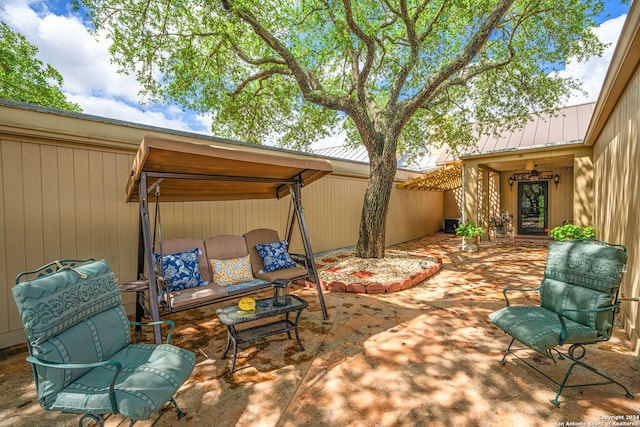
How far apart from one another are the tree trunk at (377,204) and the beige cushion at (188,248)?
12.6ft

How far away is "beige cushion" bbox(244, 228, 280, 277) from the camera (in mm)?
4527

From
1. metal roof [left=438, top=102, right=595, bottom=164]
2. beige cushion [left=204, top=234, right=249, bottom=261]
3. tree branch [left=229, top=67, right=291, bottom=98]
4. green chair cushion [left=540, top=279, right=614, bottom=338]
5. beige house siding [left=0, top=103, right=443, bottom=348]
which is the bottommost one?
green chair cushion [left=540, top=279, right=614, bottom=338]

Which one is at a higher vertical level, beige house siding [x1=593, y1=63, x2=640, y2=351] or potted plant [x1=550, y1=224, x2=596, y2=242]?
beige house siding [x1=593, y1=63, x2=640, y2=351]

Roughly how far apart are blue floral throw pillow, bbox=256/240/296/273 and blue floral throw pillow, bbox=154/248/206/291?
99 cm

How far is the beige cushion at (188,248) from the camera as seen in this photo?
386 cm

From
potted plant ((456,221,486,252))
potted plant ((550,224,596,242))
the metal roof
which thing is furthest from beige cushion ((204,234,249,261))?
the metal roof

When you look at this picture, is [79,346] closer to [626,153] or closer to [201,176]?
[201,176]

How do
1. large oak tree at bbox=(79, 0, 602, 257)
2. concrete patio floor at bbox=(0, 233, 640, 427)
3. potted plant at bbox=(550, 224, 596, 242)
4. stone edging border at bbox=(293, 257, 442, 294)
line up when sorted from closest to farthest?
concrete patio floor at bbox=(0, 233, 640, 427), stone edging border at bbox=(293, 257, 442, 294), potted plant at bbox=(550, 224, 596, 242), large oak tree at bbox=(79, 0, 602, 257)

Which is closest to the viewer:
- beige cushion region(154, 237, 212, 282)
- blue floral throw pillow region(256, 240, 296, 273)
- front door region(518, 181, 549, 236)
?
beige cushion region(154, 237, 212, 282)

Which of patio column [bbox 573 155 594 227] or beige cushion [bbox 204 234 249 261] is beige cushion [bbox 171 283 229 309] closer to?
beige cushion [bbox 204 234 249 261]

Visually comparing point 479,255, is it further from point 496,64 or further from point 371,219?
point 496,64

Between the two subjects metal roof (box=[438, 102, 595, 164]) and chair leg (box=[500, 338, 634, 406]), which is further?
metal roof (box=[438, 102, 595, 164])

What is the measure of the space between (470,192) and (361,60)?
5130 millimetres

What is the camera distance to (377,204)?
261 inches
